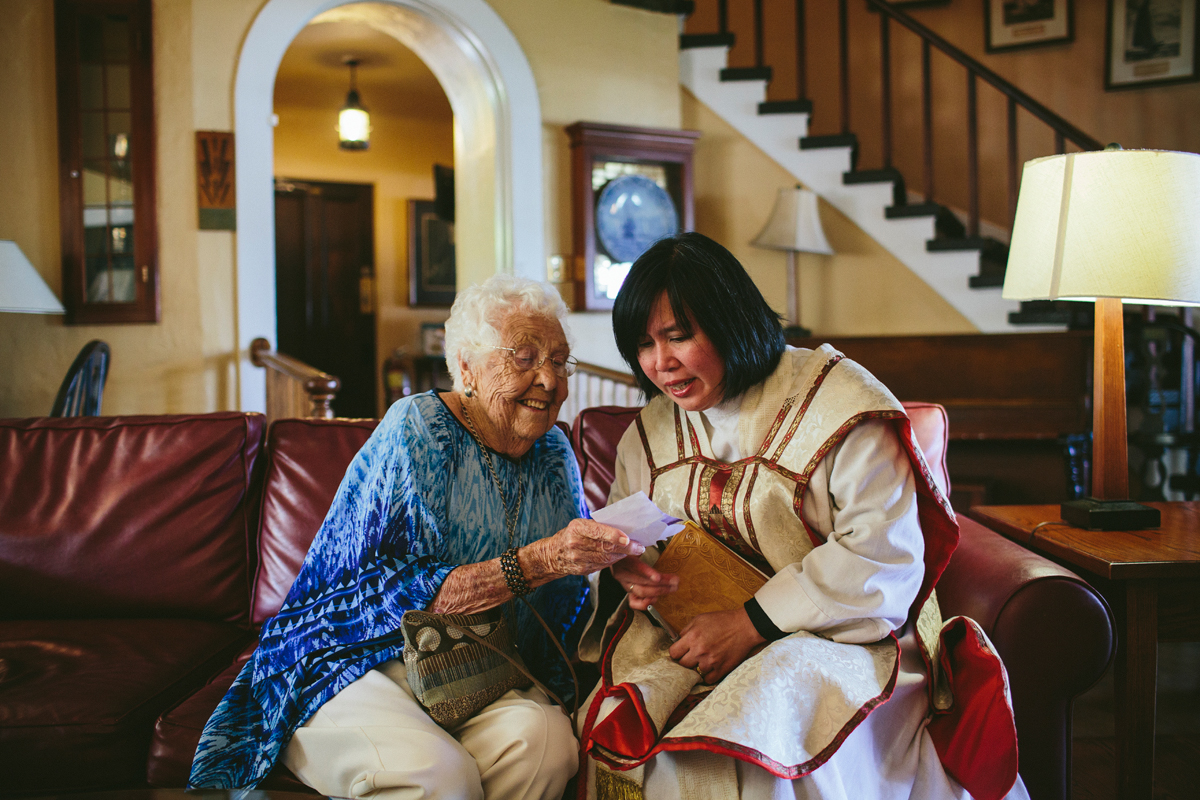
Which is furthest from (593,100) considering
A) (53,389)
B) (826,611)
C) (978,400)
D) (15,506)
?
(826,611)

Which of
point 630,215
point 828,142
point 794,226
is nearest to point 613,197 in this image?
point 630,215

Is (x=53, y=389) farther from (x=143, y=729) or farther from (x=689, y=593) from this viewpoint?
(x=689, y=593)

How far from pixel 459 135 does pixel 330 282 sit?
304cm

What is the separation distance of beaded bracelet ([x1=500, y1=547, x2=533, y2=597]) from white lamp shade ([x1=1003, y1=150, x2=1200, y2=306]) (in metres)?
1.31

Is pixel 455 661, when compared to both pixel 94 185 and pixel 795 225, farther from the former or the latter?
pixel 795 225

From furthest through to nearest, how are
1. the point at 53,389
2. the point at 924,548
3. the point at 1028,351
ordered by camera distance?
the point at 1028,351, the point at 53,389, the point at 924,548

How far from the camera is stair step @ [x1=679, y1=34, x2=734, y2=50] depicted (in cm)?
485

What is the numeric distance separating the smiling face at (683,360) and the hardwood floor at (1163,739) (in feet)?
4.03

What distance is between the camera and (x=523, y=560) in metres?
1.35

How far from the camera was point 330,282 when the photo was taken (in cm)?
746

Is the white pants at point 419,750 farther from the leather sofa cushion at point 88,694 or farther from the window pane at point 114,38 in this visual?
the window pane at point 114,38

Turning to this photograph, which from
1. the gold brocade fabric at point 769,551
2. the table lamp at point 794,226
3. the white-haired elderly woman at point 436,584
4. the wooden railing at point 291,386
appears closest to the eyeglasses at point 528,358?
the white-haired elderly woman at point 436,584

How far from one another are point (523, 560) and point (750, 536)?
413 mm

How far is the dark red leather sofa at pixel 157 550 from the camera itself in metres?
1.59
